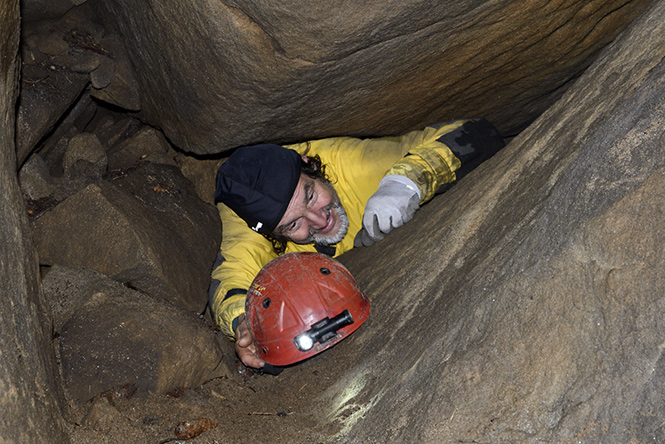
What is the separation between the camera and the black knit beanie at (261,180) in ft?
11.4

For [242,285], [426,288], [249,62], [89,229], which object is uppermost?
[249,62]

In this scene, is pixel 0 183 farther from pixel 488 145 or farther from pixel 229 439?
pixel 488 145

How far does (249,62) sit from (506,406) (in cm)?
180

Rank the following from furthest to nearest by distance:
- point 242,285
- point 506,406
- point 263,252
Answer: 1. point 263,252
2. point 242,285
3. point 506,406

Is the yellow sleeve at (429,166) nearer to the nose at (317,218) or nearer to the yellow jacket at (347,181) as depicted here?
the yellow jacket at (347,181)

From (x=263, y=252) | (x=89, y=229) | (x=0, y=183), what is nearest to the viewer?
(x=0, y=183)

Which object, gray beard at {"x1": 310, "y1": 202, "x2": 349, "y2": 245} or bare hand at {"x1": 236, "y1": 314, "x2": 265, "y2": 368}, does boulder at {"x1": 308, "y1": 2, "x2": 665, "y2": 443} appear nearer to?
bare hand at {"x1": 236, "y1": 314, "x2": 265, "y2": 368}

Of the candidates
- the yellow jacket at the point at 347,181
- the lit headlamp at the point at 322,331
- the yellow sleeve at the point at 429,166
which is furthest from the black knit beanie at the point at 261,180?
the lit headlamp at the point at 322,331

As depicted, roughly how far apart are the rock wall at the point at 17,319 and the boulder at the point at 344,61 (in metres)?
0.81

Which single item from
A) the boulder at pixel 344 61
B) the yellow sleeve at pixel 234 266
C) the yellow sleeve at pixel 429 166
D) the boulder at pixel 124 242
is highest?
the boulder at pixel 344 61

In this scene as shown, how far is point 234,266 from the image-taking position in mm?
3672

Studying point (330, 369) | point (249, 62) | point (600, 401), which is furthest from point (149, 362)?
point (600, 401)

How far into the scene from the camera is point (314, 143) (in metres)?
3.92

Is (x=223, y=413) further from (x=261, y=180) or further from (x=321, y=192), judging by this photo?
(x=321, y=192)
